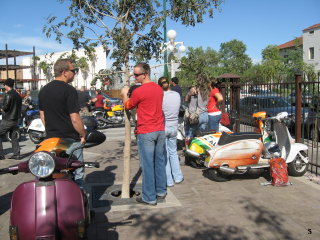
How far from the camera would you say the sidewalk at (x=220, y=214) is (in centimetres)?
393

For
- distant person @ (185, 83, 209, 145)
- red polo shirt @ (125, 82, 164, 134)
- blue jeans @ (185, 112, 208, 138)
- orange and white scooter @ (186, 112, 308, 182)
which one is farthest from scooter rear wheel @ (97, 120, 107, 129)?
red polo shirt @ (125, 82, 164, 134)

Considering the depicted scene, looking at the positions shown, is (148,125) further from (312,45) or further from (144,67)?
(312,45)

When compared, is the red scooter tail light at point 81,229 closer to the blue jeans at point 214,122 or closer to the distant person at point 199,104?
the distant person at point 199,104

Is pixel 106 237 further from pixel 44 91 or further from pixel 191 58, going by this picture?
pixel 191 58

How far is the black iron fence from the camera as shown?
6.76 m

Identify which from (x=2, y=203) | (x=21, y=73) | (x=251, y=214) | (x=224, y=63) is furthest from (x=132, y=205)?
(x=224, y=63)

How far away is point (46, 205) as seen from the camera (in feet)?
9.42

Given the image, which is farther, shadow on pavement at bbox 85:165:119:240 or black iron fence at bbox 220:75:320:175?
black iron fence at bbox 220:75:320:175

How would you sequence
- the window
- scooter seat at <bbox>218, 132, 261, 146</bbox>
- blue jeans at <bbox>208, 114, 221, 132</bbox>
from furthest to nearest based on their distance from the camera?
the window
blue jeans at <bbox>208, 114, 221, 132</bbox>
scooter seat at <bbox>218, 132, 261, 146</bbox>

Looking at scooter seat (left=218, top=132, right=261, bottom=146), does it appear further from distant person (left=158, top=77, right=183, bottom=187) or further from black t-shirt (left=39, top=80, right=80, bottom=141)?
black t-shirt (left=39, top=80, right=80, bottom=141)

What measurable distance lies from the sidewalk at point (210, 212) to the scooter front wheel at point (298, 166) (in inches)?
9.3

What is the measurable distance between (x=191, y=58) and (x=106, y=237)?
2.85m

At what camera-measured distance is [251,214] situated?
14.7ft

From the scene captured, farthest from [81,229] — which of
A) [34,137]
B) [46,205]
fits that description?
[34,137]
